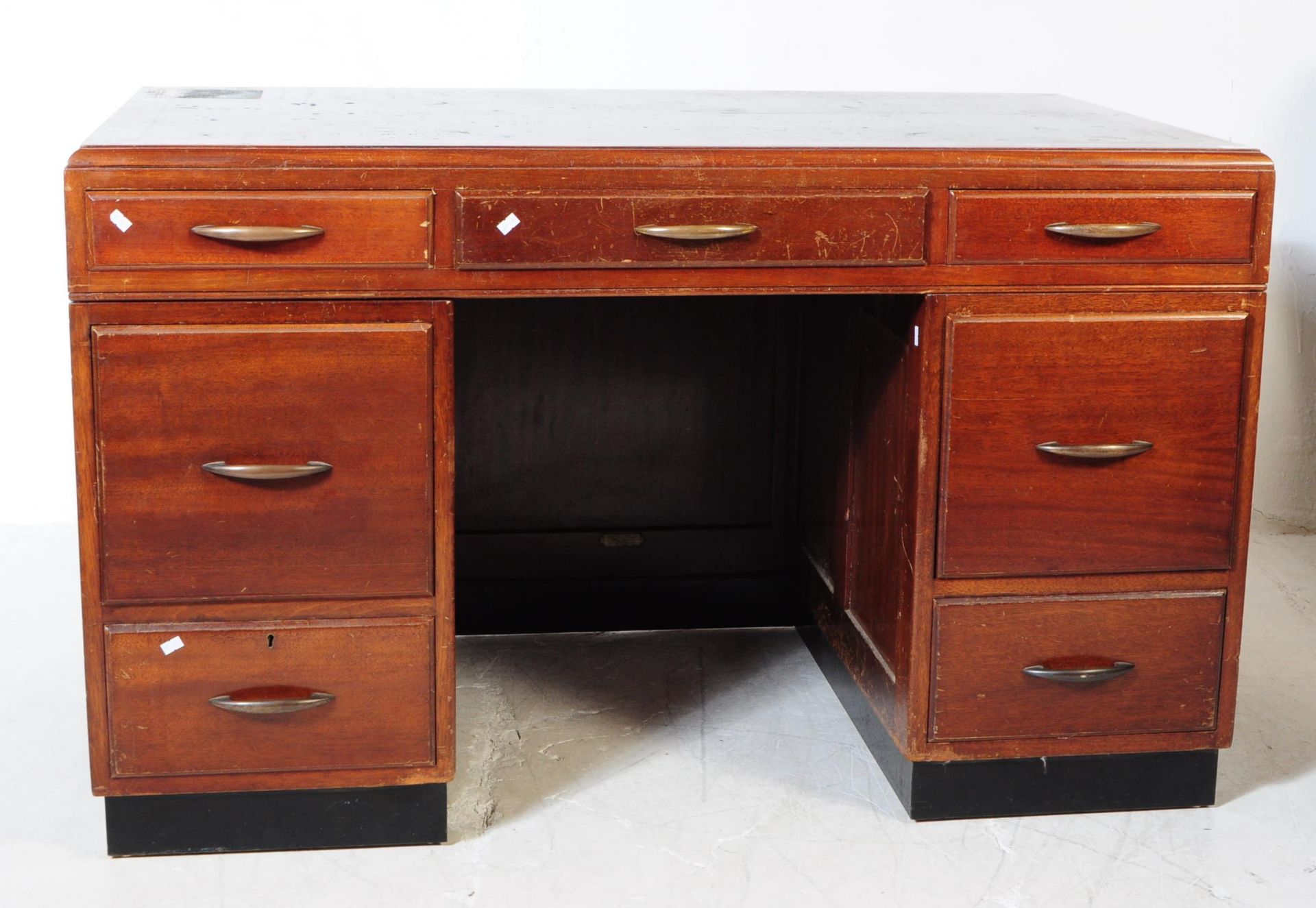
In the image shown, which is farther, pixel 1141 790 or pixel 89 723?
pixel 1141 790

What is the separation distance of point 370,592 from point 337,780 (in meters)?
0.25

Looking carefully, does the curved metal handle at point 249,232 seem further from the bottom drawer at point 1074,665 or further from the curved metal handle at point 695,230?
the bottom drawer at point 1074,665

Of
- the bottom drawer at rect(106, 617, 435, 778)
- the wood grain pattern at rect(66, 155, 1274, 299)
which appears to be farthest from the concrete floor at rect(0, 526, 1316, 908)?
the wood grain pattern at rect(66, 155, 1274, 299)

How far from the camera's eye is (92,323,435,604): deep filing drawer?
2.00 m

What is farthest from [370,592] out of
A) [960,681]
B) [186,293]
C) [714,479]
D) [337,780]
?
[714,479]

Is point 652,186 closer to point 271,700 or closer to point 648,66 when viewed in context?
point 271,700

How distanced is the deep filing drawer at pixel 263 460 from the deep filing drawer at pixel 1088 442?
683 millimetres

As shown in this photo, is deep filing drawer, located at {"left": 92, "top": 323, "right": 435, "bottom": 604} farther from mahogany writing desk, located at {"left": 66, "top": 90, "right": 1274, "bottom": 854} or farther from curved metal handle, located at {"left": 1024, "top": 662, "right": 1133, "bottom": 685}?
curved metal handle, located at {"left": 1024, "top": 662, "right": 1133, "bottom": 685}

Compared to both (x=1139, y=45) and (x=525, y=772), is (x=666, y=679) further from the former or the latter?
(x=1139, y=45)

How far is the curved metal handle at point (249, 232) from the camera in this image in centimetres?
196

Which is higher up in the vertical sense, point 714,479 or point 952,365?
point 952,365

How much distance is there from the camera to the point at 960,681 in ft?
7.25

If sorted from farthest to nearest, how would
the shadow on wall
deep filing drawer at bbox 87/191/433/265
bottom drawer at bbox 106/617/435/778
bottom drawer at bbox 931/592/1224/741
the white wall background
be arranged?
the shadow on wall
the white wall background
bottom drawer at bbox 931/592/1224/741
bottom drawer at bbox 106/617/435/778
deep filing drawer at bbox 87/191/433/265

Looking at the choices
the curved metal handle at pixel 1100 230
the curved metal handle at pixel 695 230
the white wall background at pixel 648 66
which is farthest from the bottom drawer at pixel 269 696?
the white wall background at pixel 648 66
